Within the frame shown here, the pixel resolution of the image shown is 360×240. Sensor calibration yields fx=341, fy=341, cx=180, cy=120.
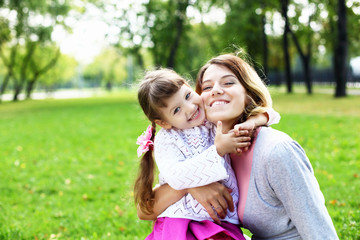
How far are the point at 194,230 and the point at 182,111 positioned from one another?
2.50ft

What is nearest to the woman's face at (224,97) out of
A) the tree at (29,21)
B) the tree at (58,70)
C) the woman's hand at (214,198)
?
the woman's hand at (214,198)

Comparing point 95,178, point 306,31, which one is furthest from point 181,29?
point 95,178

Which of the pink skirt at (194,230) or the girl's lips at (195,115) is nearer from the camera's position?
the pink skirt at (194,230)

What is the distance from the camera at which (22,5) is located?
3031 cm

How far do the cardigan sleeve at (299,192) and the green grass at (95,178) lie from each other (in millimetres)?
1289

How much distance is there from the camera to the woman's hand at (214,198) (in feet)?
6.68

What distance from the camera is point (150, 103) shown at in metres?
2.32

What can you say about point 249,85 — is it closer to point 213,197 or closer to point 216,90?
point 216,90

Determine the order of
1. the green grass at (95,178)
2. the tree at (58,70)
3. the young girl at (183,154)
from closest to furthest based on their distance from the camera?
the young girl at (183,154) < the green grass at (95,178) < the tree at (58,70)

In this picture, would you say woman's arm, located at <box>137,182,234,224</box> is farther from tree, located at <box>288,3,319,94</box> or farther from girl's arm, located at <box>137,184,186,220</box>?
tree, located at <box>288,3,319,94</box>

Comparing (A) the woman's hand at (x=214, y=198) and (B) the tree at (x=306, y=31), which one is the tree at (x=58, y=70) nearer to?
(B) the tree at (x=306, y=31)

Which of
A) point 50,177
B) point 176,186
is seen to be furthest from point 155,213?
point 50,177

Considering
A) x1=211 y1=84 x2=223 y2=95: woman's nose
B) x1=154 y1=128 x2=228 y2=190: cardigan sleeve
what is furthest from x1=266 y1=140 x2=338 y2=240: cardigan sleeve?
x1=211 y1=84 x2=223 y2=95: woman's nose

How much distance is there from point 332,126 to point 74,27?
33.1 metres
